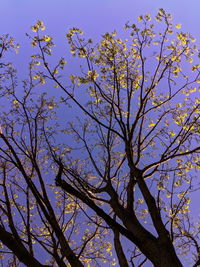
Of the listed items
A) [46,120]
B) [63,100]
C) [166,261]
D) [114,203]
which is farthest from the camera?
[46,120]

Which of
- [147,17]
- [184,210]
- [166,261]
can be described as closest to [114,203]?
[166,261]

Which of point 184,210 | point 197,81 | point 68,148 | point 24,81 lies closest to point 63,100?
point 24,81

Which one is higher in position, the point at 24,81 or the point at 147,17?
the point at 147,17

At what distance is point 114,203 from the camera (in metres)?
8.64

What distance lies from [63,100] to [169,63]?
4.35 m

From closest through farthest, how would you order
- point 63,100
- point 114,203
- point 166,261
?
point 166,261, point 114,203, point 63,100

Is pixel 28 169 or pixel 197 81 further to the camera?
pixel 28 169

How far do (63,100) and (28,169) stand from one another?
4.68 metres

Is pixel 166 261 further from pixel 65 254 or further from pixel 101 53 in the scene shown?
pixel 101 53

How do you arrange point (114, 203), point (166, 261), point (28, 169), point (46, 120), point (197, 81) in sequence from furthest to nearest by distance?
point (28, 169)
point (46, 120)
point (197, 81)
point (114, 203)
point (166, 261)

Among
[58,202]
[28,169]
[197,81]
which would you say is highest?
[197,81]

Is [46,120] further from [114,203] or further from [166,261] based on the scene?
[166,261]

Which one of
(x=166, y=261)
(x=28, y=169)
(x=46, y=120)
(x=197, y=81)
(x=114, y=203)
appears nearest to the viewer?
(x=166, y=261)

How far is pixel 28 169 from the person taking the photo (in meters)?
13.7
